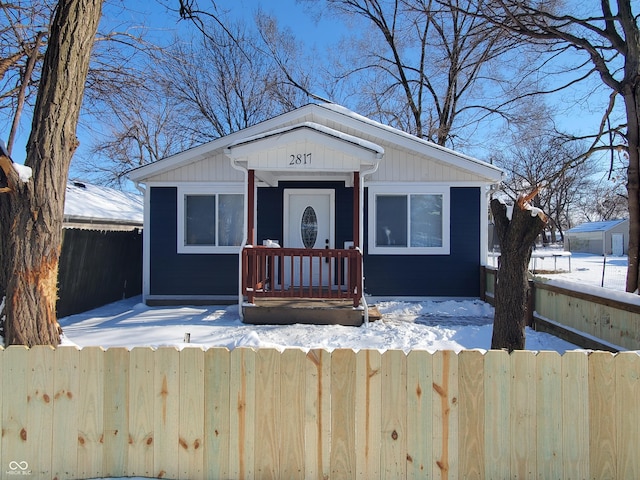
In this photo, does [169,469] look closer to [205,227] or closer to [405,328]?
[405,328]

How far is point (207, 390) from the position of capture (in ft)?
8.57

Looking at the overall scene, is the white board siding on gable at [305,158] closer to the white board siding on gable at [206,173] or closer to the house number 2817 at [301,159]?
the house number 2817 at [301,159]

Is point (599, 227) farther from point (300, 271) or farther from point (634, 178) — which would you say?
point (300, 271)

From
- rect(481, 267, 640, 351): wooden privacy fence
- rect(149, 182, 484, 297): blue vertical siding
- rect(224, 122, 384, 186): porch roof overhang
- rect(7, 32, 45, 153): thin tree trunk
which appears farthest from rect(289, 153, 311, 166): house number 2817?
rect(481, 267, 640, 351): wooden privacy fence

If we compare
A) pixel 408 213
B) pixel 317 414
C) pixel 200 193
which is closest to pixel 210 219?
pixel 200 193

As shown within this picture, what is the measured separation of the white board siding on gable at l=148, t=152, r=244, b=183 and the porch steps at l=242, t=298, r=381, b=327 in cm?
329

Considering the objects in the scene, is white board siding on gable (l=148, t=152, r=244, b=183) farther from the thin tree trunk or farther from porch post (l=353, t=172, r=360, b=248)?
porch post (l=353, t=172, r=360, b=248)

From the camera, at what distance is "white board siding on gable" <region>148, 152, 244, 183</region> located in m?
9.06

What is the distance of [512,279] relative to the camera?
4.43 m

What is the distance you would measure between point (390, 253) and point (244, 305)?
359 cm

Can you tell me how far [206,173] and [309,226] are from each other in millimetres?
2610

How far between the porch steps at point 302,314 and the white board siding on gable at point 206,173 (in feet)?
10.8

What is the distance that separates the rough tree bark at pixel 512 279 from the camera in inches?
171

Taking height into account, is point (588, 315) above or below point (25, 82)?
below
